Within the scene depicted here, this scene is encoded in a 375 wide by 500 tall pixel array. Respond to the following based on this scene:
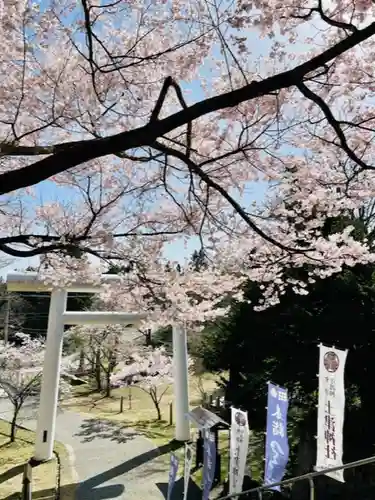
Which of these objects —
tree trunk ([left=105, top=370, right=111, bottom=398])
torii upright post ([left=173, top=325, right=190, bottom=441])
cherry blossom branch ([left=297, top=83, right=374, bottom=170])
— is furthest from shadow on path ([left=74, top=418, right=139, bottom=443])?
cherry blossom branch ([left=297, top=83, right=374, bottom=170])

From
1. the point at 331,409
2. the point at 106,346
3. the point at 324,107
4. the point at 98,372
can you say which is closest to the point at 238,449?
the point at 331,409

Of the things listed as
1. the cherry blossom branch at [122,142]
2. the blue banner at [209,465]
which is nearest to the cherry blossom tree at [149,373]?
the blue banner at [209,465]

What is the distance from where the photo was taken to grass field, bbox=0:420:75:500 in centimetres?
891

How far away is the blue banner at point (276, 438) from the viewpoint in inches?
249

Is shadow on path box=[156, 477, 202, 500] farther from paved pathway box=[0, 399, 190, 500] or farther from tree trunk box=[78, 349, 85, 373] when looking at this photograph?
tree trunk box=[78, 349, 85, 373]

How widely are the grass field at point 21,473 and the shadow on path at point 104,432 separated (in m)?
1.31

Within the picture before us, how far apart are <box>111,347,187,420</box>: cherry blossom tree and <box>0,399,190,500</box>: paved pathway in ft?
8.00

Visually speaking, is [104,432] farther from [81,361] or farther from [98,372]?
[81,361]

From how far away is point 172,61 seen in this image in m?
3.51

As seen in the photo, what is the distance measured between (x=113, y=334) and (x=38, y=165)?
1811 cm

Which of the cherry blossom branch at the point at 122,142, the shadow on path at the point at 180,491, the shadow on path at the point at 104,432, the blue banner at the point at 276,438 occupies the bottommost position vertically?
the shadow on path at the point at 180,491

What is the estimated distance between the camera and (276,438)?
649 cm

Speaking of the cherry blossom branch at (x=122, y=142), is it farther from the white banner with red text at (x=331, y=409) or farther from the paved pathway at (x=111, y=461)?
the paved pathway at (x=111, y=461)

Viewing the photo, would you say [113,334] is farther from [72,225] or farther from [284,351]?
[72,225]
